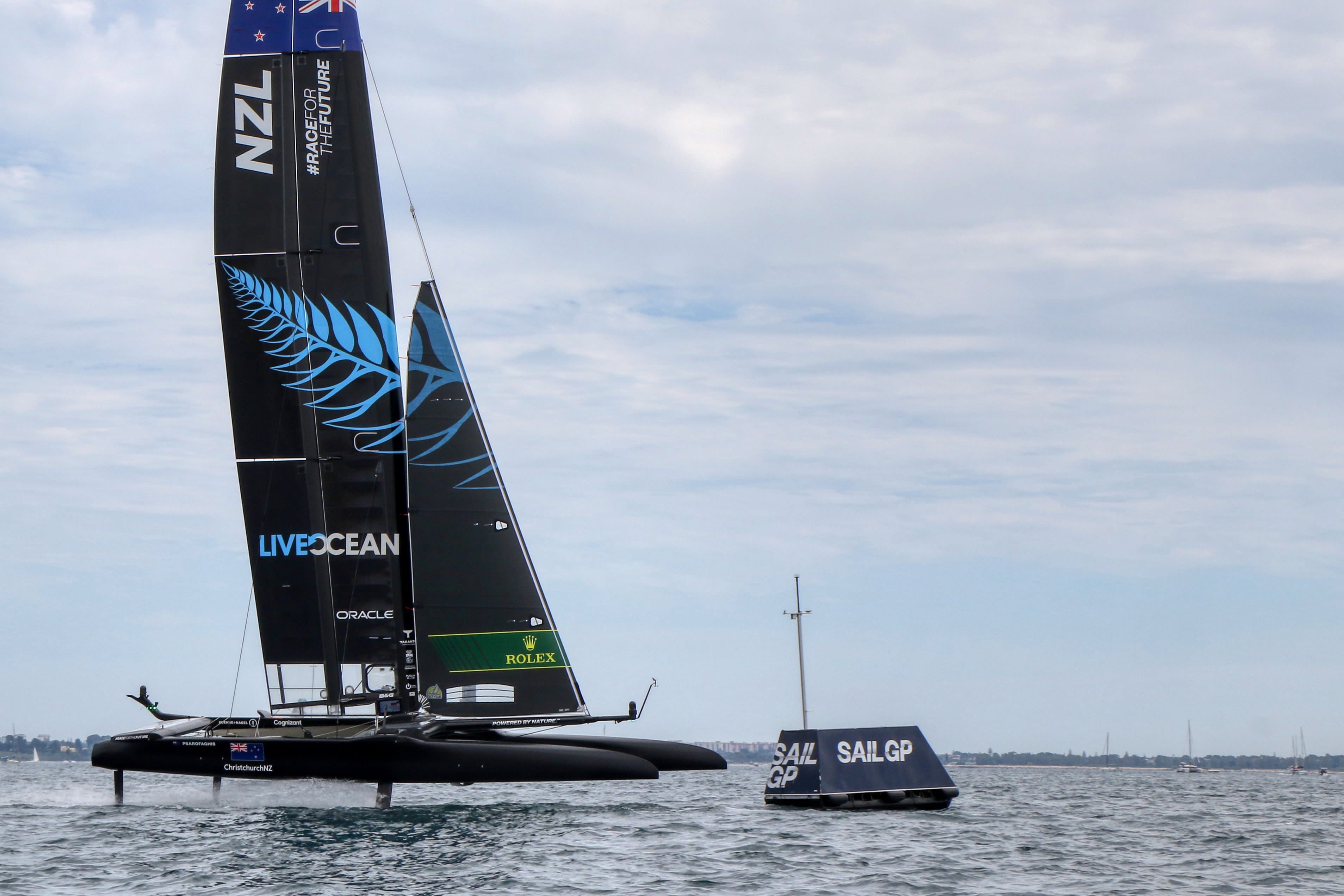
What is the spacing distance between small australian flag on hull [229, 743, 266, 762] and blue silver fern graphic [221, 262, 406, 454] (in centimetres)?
641

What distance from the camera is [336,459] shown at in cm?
2748

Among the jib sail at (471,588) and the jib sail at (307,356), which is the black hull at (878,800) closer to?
the jib sail at (471,588)

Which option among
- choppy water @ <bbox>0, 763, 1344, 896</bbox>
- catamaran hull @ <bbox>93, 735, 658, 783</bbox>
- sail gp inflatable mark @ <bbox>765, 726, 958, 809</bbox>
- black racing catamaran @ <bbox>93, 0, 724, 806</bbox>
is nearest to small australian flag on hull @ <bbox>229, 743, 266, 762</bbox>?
catamaran hull @ <bbox>93, 735, 658, 783</bbox>

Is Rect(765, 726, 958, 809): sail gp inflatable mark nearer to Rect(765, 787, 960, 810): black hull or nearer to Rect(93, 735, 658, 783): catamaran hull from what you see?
Rect(765, 787, 960, 810): black hull

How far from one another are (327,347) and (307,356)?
18.0 inches

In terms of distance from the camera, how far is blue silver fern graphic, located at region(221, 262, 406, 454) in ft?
90.1

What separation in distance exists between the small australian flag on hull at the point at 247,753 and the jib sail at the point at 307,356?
8.46ft

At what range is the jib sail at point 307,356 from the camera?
27.3 meters

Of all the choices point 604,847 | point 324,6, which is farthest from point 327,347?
point 604,847

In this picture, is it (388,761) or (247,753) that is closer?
(388,761)

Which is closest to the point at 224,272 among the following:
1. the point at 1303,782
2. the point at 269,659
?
the point at 269,659

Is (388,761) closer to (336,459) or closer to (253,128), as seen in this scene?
(336,459)

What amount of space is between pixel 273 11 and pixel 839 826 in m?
20.1

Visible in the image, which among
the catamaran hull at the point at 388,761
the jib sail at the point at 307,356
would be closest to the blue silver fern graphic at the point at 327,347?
the jib sail at the point at 307,356
